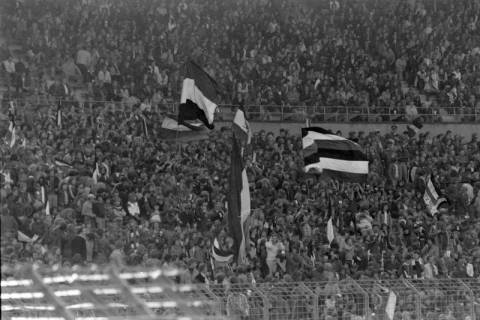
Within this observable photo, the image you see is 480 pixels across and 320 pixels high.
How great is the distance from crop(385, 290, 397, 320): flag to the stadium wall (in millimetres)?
14160

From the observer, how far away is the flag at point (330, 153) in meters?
23.0

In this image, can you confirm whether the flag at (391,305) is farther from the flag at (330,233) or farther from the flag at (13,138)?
the flag at (13,138)

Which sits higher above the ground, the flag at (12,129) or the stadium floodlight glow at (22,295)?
the flag at (12,129)

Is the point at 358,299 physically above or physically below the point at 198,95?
below

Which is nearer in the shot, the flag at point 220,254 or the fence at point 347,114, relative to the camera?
the flag at point 220,254

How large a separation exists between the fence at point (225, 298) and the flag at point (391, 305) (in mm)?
54

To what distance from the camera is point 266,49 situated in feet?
116

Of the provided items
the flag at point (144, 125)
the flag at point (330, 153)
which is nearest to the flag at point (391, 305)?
the flag at point (330, 153)

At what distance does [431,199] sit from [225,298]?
1298 centimetres

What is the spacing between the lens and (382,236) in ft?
85.0

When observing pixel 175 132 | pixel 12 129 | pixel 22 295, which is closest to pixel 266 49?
pixel 175 132

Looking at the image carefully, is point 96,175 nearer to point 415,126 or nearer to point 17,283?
point 415,126

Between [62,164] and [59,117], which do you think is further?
[59,117]

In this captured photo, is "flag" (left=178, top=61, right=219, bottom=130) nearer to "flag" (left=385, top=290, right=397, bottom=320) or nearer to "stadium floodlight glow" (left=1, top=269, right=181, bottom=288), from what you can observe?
"flag" (left=385, top=290, right=397, bottom=320)
